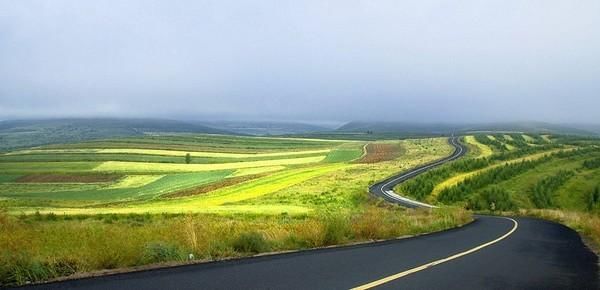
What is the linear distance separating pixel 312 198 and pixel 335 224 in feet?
133

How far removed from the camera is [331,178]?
7175 centimetres

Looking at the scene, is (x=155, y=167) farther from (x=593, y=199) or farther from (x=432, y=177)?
(x=593, y=199)

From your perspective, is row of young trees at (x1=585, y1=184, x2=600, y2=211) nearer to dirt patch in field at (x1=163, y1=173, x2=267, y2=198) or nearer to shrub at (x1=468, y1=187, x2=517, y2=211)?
shrub at (x1=468, y1=187, x2=517, y2=211)

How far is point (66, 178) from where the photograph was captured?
291ft

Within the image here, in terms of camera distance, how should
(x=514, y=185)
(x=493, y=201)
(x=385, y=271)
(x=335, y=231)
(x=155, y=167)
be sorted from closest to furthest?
(x=385, y=271), (x=335, y=231), (x=493, y=201), (x=514, y=185), (x=155, y=167)

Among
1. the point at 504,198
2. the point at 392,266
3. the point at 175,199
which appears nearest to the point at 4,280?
the point at 392,266

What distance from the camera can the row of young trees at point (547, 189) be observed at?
59625 millimetres

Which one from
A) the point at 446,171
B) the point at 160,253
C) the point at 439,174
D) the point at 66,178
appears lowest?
the point at 66,178

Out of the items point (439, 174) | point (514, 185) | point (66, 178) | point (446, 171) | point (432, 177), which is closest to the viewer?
point (514, 185)

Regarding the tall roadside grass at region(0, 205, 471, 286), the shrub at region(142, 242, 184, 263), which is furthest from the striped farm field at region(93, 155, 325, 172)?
the shrub at region(142, 242, 184, 263)

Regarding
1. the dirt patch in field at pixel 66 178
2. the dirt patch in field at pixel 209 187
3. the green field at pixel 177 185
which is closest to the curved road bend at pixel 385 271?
the green field at pixel 177 185

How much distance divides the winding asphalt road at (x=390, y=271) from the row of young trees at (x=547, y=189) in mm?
48475

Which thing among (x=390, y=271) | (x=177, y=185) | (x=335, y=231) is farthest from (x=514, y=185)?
(x=390, y=271)

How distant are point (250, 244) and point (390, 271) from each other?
3.49 m
